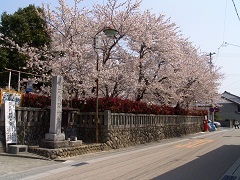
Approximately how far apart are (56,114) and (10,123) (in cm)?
207

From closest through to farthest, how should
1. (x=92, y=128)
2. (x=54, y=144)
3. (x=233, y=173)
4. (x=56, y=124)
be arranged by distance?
(x=233, y=173) < (x=54, y=144) < (x=56, y=124) < (x=92, y=128)

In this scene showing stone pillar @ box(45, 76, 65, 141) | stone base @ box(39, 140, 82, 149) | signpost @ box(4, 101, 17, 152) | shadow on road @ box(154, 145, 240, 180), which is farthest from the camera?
stone pillar @ box(45, 76, 65, 141)

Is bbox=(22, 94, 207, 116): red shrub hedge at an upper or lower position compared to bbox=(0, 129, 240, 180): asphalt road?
upper

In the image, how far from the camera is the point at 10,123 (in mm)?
12727

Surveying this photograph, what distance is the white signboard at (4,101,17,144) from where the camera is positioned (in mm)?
12570

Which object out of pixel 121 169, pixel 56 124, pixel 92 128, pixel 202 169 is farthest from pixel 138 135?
pixel 202 169

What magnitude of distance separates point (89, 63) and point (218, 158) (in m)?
9.20

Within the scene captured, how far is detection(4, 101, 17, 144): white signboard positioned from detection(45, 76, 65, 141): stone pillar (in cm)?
147

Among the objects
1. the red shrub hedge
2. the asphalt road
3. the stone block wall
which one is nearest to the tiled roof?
the stone block wall

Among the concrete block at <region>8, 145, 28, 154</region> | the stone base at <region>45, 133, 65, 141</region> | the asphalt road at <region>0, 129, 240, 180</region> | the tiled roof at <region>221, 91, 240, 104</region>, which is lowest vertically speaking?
the asphalt road at <region>0, 129, 240, 180</region>

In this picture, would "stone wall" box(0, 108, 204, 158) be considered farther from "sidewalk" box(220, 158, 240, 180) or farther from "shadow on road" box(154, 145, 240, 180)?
"sidewalk" box(220, 158, 240, 180)

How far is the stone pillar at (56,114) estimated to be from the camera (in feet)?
43.0

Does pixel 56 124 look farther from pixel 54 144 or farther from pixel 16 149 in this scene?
pixel 16 149

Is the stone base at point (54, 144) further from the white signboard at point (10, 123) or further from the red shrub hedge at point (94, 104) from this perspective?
the red shrub hedge at point (94, 104)
